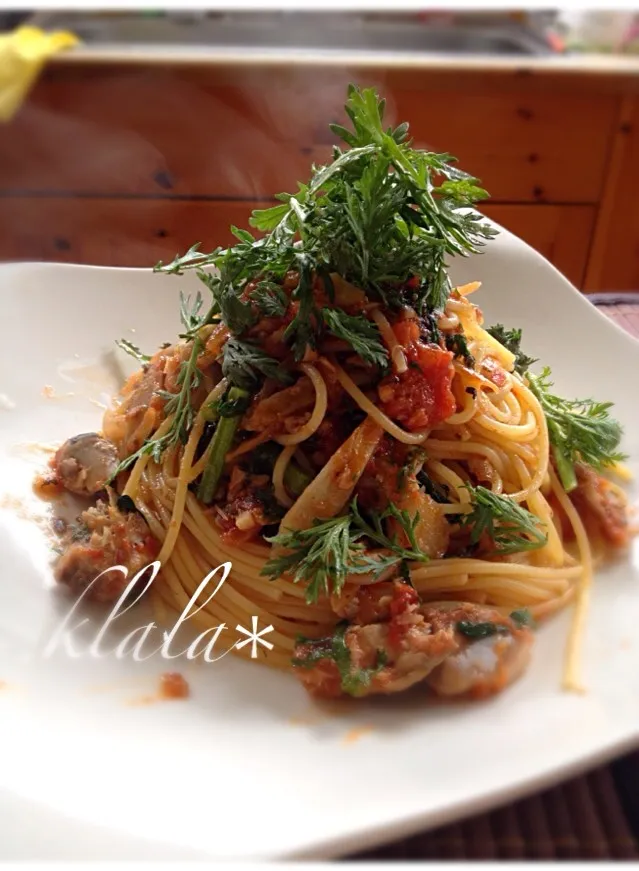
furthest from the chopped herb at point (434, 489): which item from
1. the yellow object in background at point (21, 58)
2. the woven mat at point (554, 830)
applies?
the yellow object in background at point (21, 58)

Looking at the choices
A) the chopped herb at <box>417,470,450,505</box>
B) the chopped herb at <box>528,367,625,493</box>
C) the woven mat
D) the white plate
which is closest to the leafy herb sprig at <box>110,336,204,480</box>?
the white plate

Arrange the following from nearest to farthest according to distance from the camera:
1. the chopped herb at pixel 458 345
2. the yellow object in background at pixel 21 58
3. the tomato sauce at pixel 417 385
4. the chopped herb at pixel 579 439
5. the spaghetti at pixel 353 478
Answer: the spaghetti at pixel 353 478, the tomato sauce at pixel 417 385, the chopped herb at pixel 458 345, the chopped herb at pixel 579 439, the yellow object in background at pixel 21 58

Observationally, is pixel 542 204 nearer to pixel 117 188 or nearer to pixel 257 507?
pixel 117 188

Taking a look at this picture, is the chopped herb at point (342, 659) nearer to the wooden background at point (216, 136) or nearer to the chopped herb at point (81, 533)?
the chopped herb at point (81, 533)

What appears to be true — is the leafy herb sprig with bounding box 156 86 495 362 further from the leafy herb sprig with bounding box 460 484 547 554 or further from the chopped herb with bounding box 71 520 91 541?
the chopped herb with bounding box 71 520 91 541

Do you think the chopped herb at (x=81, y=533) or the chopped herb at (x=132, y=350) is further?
the chopped herb at (x=132, y=350)

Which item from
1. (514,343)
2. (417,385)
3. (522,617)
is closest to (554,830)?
(522,617)

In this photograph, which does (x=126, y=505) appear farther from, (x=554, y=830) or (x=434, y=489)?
(x=554, y=830)

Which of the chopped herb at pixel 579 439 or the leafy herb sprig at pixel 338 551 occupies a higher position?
the chopped herb at pixel 579 439

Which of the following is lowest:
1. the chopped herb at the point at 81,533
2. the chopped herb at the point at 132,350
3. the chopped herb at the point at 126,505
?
the chopped herb at the point at 81,533
